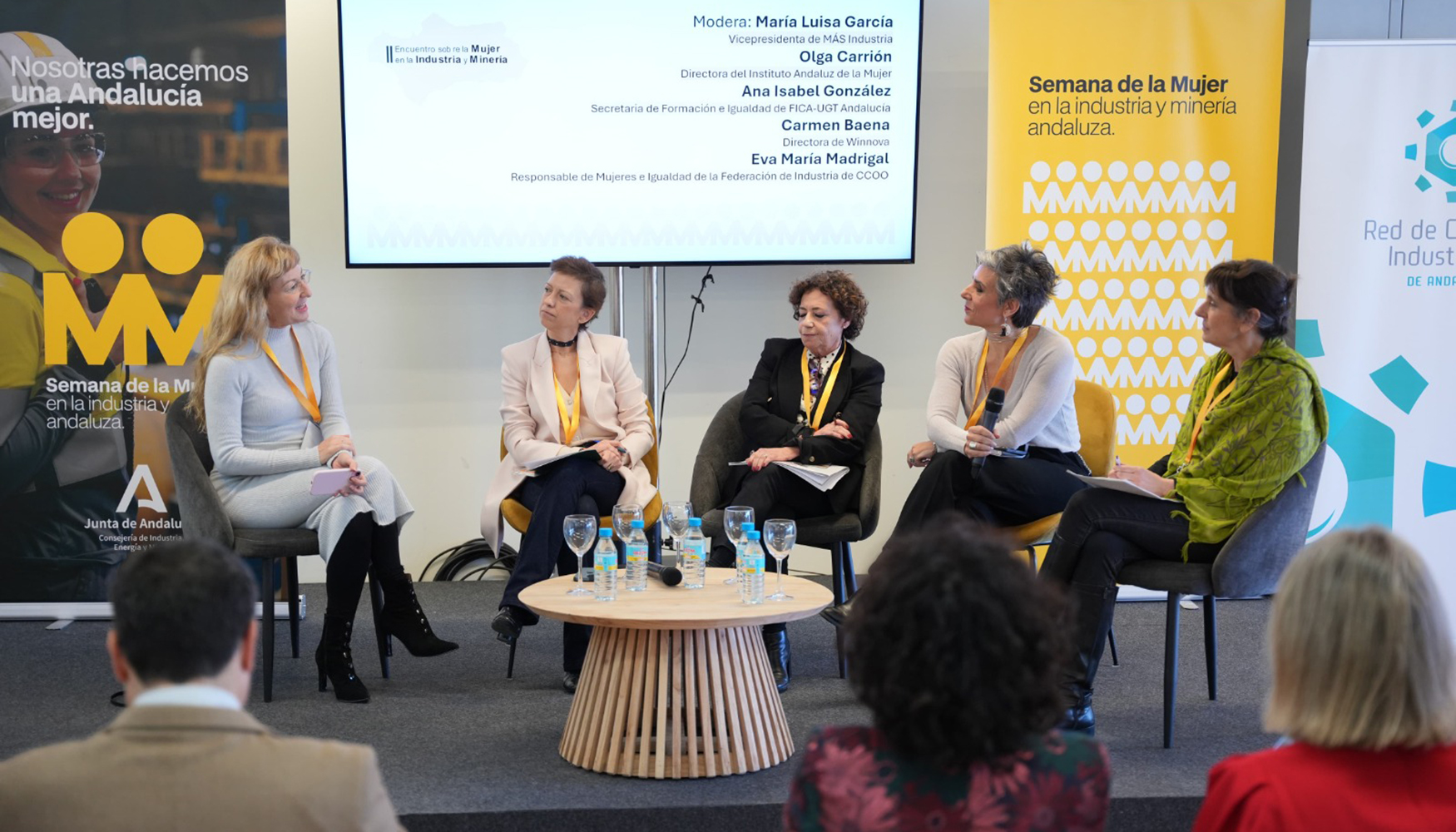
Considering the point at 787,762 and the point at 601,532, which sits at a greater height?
the point at 601,532

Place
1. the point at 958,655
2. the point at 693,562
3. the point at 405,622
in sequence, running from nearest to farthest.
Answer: the point at 958,655 < the point at 693,562 < the point at 405,622

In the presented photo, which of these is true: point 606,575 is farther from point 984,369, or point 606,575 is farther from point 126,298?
point 126,298

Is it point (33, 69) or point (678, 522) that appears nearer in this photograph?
point (678, 522)

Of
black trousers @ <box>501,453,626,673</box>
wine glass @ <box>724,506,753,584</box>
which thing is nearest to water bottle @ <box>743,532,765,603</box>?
wine glass @ <box>724,506,753,584</box>

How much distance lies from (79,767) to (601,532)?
2.03 m

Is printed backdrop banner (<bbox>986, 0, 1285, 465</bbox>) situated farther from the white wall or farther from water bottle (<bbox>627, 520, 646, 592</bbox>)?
water bottle (<bbox>627, 520, 646, 592</bbox>)

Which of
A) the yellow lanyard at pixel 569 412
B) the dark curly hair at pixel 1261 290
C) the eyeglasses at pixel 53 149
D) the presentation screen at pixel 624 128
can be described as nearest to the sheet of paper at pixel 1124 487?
the dark curly hair at pixel 1261 290

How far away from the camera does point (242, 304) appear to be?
3785 millimetres

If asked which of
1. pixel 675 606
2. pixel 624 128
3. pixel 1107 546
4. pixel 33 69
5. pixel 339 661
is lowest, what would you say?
pixel 339 661

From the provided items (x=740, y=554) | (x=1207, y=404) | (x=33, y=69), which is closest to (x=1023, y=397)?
(x=1207, y=404)

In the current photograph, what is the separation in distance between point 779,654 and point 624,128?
6.89ft

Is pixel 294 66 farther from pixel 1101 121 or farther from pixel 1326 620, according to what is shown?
pixel 1326 620

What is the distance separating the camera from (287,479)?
376cm

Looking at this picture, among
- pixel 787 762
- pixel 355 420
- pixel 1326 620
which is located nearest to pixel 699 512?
pixel 787 762
